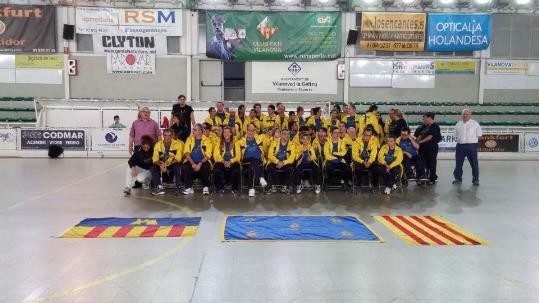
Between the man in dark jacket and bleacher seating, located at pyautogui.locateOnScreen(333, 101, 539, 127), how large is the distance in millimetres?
11826

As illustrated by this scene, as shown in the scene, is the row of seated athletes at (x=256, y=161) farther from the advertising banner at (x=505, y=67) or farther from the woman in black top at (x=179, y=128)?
the advertising banner at (x=505, y=67)

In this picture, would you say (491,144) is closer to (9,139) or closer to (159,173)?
(159,173)

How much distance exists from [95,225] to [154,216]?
0.87m

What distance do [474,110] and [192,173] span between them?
1508cm

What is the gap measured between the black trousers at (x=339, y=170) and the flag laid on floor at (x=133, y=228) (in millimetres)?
3166

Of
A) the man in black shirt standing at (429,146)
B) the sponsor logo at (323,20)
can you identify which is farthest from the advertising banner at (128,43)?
the man in black shirt standing at (429,146)

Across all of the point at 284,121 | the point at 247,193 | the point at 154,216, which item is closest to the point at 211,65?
the point at 284,121

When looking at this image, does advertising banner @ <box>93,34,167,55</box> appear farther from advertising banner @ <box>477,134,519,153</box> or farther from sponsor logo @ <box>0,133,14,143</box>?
advertising banner @ <box>477,134,519,153</box>

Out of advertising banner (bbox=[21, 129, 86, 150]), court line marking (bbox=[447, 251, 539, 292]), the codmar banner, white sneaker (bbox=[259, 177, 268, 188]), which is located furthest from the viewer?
the codmar banner

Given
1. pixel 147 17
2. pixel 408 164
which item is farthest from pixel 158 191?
pixel 147 17

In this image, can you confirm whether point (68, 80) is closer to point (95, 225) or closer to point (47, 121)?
point (47, 121)

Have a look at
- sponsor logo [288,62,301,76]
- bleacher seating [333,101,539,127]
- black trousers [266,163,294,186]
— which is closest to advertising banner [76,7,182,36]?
sponsor logo [288,62,301,76]

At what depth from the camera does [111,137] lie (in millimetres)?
15195

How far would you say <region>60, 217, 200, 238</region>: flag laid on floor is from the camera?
5488mm
